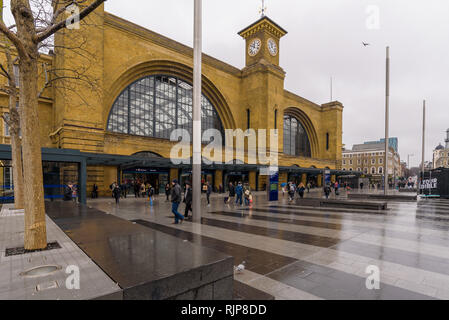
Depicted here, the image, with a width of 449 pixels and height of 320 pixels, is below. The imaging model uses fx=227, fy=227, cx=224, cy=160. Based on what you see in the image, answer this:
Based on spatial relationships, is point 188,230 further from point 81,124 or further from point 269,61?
point 269,61

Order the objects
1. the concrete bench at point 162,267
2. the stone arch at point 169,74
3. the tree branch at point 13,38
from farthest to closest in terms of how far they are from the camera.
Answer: the stone arch at point 169,74
the tree branch at point 13,38
the concrete bench at point 162,267

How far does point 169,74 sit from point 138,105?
6.34 meters

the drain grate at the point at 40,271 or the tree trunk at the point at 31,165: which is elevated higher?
the tree trunk at the point at 31,165

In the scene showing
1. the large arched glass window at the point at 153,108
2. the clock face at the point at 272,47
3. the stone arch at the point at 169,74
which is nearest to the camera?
the stone arch at the point at 169,74

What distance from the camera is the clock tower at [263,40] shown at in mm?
37688

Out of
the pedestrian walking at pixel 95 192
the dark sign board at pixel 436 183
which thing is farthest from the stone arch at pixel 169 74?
the dark sign board at pixel 436 183

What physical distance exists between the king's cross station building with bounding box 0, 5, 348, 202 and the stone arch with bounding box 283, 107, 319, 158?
0.60 m

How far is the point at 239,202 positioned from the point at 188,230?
8828mm

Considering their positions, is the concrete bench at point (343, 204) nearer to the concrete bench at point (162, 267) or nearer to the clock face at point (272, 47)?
the concrete bench at point (162, 267)

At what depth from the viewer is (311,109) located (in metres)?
53.0

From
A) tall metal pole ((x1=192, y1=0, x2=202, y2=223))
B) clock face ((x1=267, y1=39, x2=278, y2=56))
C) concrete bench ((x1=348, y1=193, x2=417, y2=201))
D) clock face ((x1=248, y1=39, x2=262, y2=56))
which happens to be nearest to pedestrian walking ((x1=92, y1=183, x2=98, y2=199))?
tall metal pole ((x1=192, y1=0, x2=202, y2=223))

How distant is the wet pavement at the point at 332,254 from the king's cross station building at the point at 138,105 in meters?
8.94

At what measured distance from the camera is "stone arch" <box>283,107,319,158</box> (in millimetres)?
49031

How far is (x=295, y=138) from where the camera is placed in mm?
51125
